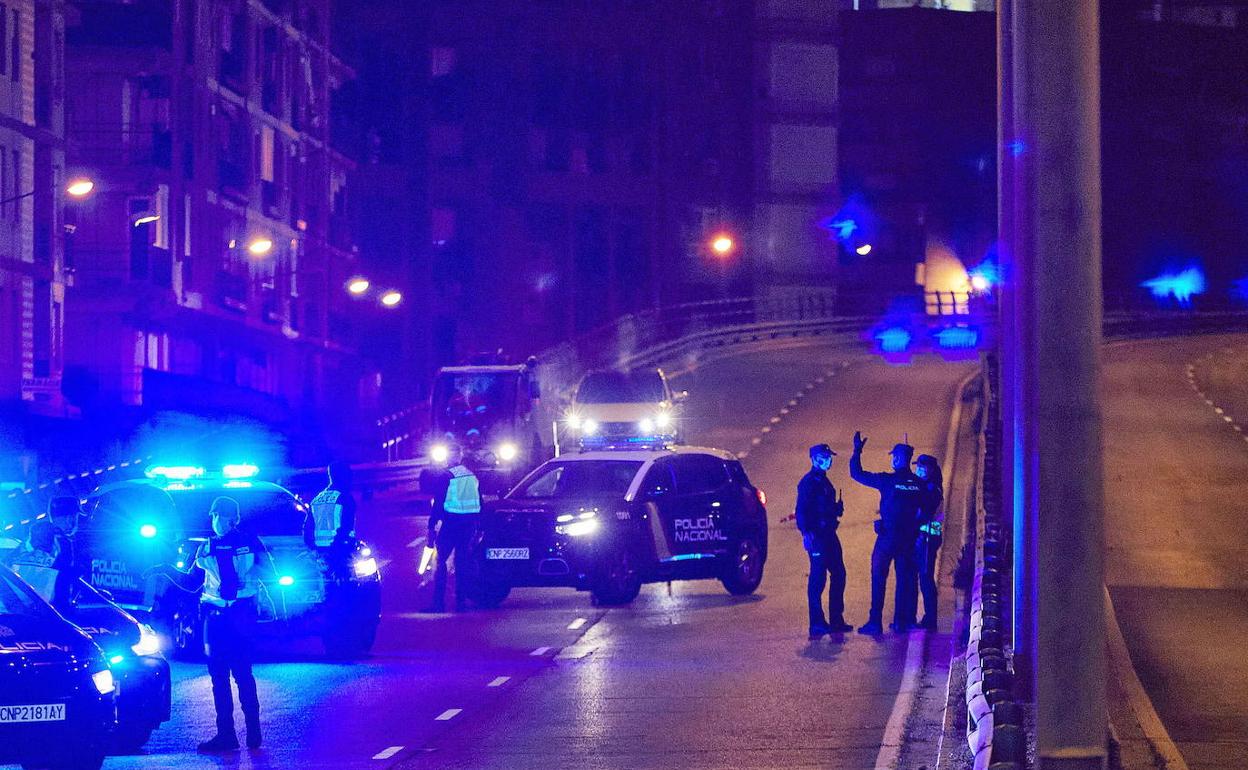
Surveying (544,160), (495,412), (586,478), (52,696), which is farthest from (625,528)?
(544,160)

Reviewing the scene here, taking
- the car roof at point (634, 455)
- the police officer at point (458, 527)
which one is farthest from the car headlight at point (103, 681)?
the car roof at point (634, 455)

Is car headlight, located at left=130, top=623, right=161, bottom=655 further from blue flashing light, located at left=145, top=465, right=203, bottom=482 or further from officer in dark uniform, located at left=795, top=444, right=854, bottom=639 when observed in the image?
officer in dark uniform, located at left=795, top=444, right=854, bottom=639

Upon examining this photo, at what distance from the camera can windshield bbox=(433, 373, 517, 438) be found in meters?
43.2

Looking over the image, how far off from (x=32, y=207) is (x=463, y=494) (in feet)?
101

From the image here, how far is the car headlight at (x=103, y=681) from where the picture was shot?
40.4 ft

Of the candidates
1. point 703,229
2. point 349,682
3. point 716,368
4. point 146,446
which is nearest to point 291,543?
point 349,682

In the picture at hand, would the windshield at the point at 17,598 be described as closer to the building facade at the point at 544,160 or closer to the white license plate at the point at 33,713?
the white license plate at the point at 33,713

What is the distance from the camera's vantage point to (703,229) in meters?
95.5

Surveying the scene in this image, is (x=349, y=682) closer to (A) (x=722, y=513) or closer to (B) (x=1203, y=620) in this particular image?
(A) (x=722, y=513)

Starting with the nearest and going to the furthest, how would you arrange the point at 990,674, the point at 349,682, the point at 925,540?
1. the point at 990,674
2. the point at 349,682
3. the point at 925,540

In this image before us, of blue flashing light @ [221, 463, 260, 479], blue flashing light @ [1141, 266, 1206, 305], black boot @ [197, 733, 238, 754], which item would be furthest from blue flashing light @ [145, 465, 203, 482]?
blue flashing light @ [1141, 266, 1206, 305]

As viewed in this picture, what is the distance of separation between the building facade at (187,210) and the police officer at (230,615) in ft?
122

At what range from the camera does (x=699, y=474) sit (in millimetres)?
25109

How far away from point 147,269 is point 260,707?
4253cm
